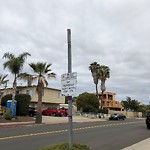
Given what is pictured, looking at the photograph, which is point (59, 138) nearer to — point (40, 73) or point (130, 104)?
point (40, 73)

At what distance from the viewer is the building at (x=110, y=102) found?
10888cm

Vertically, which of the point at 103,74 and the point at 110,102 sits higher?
the point at 103,74

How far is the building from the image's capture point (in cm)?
10888

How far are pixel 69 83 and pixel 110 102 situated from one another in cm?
10318

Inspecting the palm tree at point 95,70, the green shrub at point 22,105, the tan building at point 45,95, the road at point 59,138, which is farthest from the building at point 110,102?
the road at point 59,138

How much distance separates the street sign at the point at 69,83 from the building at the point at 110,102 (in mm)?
97655

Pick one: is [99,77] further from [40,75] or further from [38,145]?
[38,145]

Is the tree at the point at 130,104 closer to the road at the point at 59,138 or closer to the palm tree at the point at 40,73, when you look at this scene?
the palm tree at the point at 40,73

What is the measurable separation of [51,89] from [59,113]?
11.9 metres

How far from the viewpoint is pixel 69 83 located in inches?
377

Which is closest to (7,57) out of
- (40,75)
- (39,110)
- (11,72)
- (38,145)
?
(11,72)

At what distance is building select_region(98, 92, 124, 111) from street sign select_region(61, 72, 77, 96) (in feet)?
320

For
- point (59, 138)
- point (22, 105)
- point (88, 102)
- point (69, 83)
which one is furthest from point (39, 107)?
point (88, 102)

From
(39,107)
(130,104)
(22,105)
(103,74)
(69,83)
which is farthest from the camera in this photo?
(130,104)
